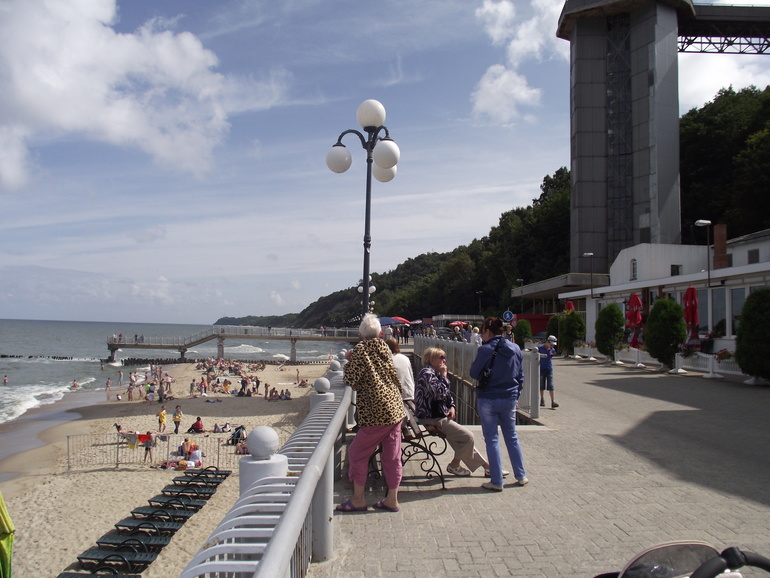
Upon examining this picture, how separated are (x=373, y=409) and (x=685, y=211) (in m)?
55.8

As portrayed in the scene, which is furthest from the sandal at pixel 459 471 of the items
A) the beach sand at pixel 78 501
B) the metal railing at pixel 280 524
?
the beach sand at pixel 78 501

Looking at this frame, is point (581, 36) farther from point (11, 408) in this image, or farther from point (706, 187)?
point (11, 408)

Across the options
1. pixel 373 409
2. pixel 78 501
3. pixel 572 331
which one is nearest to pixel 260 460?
pixel 373 409

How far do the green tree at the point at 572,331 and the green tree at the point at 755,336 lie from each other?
1277 cm

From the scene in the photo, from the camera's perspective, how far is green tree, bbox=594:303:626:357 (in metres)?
22.4

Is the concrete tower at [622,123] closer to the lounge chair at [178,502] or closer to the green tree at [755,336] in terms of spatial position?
the green tree at [755,336]

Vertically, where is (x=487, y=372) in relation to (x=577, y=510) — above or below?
above

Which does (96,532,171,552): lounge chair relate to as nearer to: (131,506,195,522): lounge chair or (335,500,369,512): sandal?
(131,506,195,522): lounge chair

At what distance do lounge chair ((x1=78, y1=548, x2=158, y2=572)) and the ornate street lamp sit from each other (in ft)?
18.3

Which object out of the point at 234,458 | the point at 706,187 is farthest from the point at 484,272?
the point at 234,458

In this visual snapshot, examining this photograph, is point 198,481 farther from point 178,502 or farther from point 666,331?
point 666,331

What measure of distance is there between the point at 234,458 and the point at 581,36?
45299 mm

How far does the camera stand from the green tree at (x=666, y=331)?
18234mm

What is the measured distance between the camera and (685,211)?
5281cm
